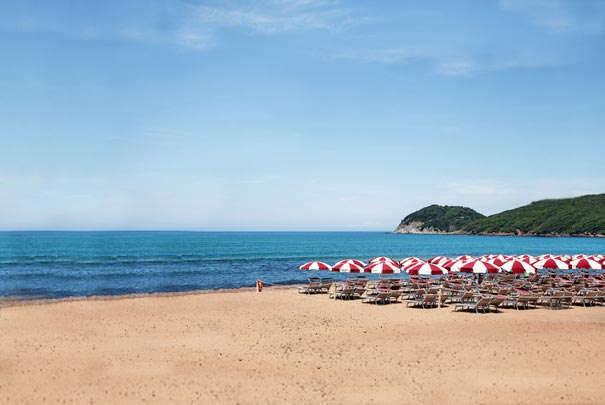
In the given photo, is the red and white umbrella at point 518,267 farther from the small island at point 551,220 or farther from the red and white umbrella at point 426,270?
the small island at point 551,220

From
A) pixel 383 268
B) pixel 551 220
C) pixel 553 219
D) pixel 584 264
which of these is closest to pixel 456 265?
pixel 383 268

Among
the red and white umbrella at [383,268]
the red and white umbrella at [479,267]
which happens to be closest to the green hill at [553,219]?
the red and white umbrella at [479,267]

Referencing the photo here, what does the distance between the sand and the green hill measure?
135m

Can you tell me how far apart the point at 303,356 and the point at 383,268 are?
35.8 feet

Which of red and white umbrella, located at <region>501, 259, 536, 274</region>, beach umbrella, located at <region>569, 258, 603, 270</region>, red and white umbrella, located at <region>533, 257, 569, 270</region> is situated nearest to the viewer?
red and white umbrella, located at <region>501, 259, 536, 274</region>

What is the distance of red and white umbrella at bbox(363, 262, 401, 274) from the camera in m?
22.6

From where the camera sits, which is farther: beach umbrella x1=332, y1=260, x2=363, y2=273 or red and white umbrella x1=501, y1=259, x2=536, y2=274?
beach umbrella x1=332, y1=260, x2=363, y2=273

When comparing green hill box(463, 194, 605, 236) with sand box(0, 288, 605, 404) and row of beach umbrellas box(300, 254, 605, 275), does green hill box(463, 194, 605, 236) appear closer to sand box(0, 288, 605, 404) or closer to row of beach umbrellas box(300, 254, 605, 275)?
row of beach umbrellas box(300, 254, 605, 275)

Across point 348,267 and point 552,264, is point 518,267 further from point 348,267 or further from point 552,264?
point 348,267

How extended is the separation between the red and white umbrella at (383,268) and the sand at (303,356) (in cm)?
290

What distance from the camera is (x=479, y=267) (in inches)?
918

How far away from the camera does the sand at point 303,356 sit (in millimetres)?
9758

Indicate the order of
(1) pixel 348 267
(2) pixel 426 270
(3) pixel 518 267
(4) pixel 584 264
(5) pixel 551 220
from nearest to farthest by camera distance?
(2) pixel 426 270 → (3) pixel 518 267 → (1) pixel 348 267 → (4) pixel 584 264 → (5) pixel 551 220

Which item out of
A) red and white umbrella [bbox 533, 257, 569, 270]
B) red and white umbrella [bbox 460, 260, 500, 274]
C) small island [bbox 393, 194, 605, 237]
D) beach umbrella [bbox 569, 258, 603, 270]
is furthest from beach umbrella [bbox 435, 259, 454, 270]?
small island [bbox 393, 194, 605, 237]
